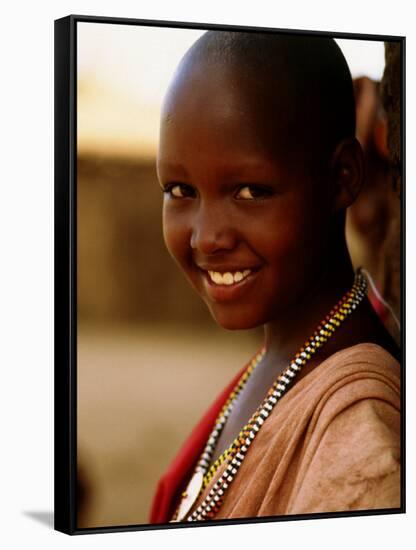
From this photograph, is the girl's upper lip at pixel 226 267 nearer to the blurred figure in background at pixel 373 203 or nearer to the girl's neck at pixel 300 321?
the girl's neck at pixel 300 321

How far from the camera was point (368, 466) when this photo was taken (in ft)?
15.3

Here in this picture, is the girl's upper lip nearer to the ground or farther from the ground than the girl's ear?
nearer to the ground

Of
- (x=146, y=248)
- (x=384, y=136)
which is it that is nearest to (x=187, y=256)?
(x=146, y=248)

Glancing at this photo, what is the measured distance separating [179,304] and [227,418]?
1.33 feet

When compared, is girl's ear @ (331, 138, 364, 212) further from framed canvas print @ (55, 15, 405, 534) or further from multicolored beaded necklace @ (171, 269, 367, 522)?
multicolored beaded necklace @ (171, 269, 367, 522)

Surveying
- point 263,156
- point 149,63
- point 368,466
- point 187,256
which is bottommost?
point 368,466

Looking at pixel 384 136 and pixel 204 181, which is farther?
pixel 384 136

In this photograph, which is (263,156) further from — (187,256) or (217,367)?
(217,367)

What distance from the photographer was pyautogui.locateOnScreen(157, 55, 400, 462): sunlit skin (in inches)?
175

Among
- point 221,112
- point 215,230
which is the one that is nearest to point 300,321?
point 215,230

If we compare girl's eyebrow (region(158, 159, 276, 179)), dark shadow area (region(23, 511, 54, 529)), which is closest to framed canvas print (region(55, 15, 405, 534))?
girl's eyebrow (region(158, 159, 276, 179))

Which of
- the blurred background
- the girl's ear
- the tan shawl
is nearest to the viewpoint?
the blurred background

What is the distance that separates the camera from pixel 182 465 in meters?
4.59

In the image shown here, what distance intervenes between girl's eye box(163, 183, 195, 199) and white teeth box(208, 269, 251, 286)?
25 cm
